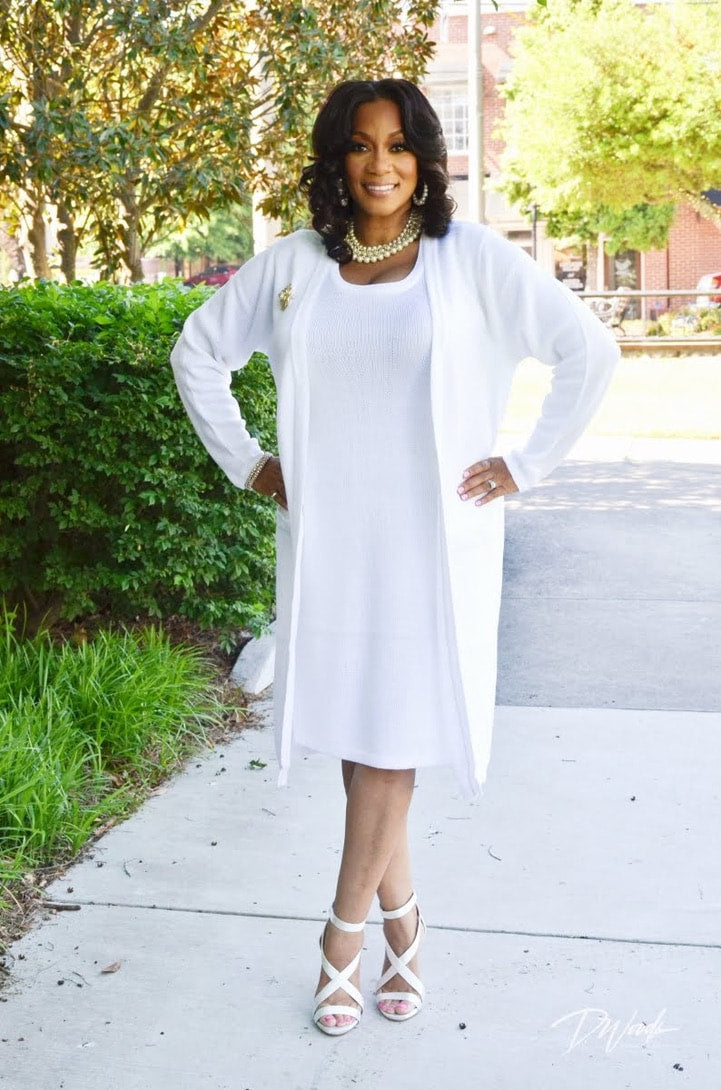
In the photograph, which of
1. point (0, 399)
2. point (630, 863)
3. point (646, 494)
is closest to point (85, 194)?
point (0, 399)

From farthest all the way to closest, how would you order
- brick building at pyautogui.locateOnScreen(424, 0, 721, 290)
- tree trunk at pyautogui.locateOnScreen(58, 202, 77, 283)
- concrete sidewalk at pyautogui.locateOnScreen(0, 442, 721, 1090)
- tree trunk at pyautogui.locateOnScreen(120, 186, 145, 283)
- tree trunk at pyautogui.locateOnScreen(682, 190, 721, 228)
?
brick building at pyautogui.locateOnScreen(424, 0, 721, 290)
tree trunk at pyautogui.locateOnScreen(682, 190, 721, 228)
tree trunk at pyautogui.locateOnScreen(58, 202, 77, 283)
tree trunk at pyautogui.locateOnScreen(120, 186, 145, 283)
concrete sidewalk at pyautogui.locateOnScreen(0, 442, 721, 1090)

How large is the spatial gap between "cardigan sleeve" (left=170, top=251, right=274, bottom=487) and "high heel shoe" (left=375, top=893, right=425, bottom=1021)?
1.10 m

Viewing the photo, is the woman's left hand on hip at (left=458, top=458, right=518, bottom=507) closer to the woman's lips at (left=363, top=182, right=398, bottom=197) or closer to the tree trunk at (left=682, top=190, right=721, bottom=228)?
the woman's lips at (left=363, top=182, right=398, bottom=197)

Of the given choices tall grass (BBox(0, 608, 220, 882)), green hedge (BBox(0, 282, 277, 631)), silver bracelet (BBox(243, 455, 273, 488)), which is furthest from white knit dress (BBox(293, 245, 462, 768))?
green hedge (BBox(0, 282, 277, 631))

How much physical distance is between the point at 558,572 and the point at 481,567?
501 cm

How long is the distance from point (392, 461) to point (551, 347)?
0.47m

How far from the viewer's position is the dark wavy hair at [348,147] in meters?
3.11

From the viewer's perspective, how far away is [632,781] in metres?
4.70

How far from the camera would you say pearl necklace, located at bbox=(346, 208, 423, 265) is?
10.4 ft

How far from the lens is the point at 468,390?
10.0ft

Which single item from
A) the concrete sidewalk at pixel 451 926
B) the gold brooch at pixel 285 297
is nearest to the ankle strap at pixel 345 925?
the concrete sidewalk at pixel 451 926

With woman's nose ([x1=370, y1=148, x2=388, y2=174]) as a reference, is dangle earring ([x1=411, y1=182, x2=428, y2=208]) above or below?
below

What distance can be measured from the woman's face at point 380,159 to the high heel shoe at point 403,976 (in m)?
1.63

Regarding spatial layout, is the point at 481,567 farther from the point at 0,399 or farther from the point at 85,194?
the point at 85,194
